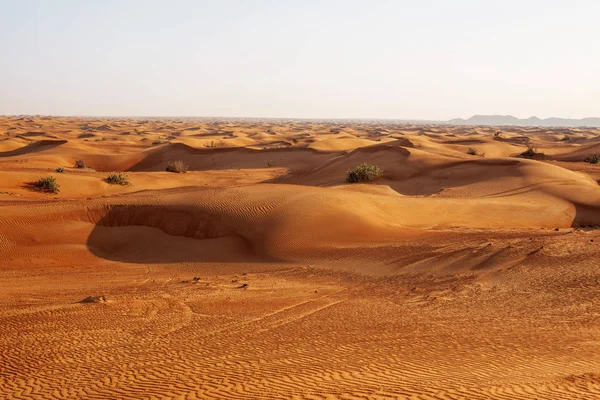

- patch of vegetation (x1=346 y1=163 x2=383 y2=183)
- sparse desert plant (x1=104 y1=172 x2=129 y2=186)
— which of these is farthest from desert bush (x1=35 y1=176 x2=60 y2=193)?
patch of vegetation (x1=346 y1=163 x2=383 y2=183)

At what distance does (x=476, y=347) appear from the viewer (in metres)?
8.37

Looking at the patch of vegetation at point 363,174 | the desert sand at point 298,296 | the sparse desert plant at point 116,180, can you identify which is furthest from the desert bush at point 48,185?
the patch of vegetation at point 363,174

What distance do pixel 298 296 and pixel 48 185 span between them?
773 inches

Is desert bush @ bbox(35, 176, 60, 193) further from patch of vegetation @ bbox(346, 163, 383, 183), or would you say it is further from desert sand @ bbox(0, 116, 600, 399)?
patch of vegetation @ bbox(346, 163, 383, 183)

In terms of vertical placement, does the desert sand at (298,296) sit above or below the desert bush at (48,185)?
below

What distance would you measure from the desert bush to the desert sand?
5.46 feet

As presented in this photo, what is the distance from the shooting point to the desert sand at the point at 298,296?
23.8 feet

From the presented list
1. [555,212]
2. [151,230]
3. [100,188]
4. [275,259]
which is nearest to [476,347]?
[275,259]

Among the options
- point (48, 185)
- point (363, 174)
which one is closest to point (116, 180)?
point (48, 185)

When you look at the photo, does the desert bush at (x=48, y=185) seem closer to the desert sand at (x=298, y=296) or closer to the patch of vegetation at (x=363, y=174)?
the desert sand at (x=298, y=296)

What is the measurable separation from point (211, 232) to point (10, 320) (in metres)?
7.53

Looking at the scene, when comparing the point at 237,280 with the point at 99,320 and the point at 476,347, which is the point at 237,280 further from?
the point at 476,347

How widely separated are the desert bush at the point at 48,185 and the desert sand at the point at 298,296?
1.66 m

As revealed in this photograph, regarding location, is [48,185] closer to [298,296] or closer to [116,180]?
[116,180]
